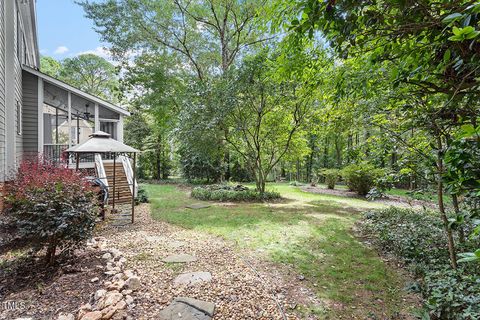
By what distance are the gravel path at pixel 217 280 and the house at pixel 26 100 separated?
3426mm

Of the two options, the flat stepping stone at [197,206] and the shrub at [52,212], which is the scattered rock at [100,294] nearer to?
the shrub at [52,212]

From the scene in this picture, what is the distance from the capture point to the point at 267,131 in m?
10.5

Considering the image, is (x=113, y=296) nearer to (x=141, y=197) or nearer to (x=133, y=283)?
(x=133, y=283)

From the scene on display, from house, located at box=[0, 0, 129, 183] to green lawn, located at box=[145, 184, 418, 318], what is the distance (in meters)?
3.92

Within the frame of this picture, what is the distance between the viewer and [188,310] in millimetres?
2512

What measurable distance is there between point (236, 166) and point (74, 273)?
1518 centimetres

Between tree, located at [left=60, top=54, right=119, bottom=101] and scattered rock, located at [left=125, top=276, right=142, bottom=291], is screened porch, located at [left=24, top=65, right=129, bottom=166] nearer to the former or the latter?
scattered rock, located at [left=125, top=276, right=142, bottom=291]

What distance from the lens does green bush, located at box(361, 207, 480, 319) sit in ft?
7.19

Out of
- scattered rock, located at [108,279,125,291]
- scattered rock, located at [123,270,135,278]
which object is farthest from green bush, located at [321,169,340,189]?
scattered rock, located at [108,279,125,291]

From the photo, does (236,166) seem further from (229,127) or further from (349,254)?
(349,254)

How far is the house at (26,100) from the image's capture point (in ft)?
17.9

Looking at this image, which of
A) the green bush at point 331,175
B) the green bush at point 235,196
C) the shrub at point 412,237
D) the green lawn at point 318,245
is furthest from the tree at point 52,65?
the shrub at point 412,237

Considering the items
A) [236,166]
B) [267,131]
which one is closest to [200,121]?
[267,131]

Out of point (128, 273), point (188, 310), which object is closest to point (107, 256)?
point (128, 273)
